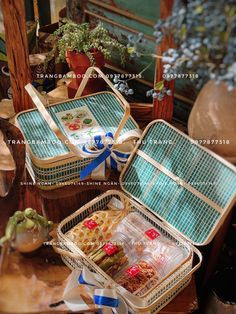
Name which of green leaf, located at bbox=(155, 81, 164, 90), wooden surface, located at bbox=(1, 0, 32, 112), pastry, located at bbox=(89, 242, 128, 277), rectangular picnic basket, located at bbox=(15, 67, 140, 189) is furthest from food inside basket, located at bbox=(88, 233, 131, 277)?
wooden surface, located at bbox=(1, 0, 32, 112)

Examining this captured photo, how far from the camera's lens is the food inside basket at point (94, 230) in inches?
46.1

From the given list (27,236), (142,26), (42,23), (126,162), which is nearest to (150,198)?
(126,162)

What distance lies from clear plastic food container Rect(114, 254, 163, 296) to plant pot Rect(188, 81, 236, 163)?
311 millimetres

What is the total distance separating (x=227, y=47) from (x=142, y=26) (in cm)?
44

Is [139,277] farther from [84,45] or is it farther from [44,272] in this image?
[84,45]

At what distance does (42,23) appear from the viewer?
5.47 feet

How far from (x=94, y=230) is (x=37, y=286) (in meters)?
0.20

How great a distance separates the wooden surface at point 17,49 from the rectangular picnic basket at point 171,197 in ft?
1.16

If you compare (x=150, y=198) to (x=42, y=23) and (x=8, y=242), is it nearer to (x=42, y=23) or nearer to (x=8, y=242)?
(x=8, y=242)

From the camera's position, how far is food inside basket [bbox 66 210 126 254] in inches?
46.1

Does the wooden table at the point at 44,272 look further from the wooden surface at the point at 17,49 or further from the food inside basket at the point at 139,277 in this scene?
the wooden surface at the point at 17,49

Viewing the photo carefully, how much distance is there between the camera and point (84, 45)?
1.34m

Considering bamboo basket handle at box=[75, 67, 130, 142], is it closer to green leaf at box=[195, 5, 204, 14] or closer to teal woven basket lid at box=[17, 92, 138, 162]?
teal woven basket lid at box=[17, 92, 138, 162]

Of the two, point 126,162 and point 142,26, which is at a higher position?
point 142,26
